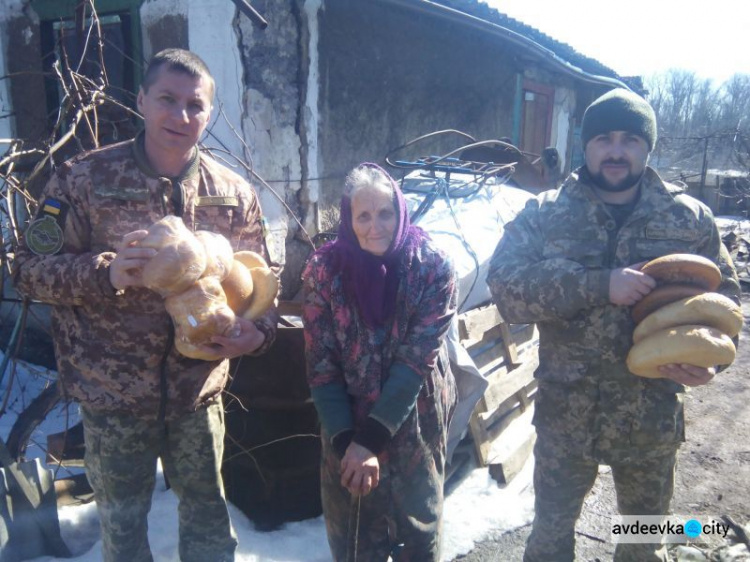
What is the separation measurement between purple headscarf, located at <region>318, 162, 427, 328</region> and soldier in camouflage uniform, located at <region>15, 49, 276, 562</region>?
1.16 ft

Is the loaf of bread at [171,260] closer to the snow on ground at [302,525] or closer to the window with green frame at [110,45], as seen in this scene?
the snow on ground at [302,525]

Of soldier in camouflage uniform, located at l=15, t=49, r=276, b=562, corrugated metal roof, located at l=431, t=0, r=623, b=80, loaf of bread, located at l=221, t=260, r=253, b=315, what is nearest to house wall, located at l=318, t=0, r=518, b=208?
corrugated metal roof, located at l=431, t=0, r=623, b=80

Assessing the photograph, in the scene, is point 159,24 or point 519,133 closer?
point 159,24

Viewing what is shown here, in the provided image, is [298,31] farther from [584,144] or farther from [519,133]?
[519,133]

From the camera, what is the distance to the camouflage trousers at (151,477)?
1.98 metres

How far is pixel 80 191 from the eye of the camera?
1900mm

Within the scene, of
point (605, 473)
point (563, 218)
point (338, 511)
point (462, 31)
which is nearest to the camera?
point (338, 511)

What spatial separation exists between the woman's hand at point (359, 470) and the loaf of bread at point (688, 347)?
3.19ft

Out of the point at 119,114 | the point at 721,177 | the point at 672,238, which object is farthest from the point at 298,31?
the point at 721,177

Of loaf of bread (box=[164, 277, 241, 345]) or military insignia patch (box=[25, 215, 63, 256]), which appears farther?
military insignia patch (box=[25, 215, 63, 256])

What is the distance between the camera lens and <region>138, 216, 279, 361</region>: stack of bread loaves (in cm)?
167

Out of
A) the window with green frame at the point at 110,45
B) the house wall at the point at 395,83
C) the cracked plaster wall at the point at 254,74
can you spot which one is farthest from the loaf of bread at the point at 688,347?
the window with green frame at the point at 110,45

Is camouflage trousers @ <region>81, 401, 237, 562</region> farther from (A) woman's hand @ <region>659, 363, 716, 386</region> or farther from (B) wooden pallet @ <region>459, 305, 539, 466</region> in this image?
(B) wooden pallet @ <region>459, 305, 539, 466</region>

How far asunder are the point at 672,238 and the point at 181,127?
1.78m
